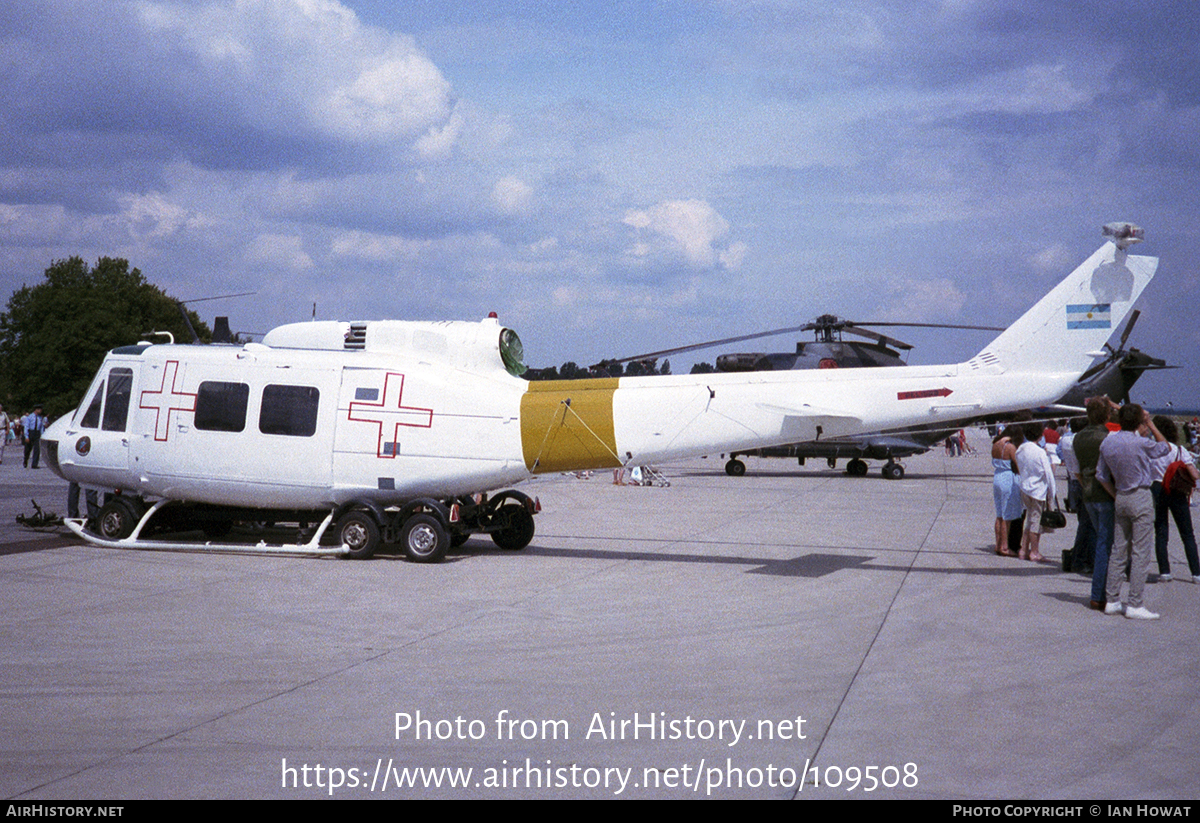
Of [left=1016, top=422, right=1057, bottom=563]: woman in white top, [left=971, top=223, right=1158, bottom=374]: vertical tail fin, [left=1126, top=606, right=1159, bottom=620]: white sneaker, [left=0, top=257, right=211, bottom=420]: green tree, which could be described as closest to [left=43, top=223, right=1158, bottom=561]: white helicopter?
[left=971, top=223, right=1158, bottom=374]: vertical tail fin

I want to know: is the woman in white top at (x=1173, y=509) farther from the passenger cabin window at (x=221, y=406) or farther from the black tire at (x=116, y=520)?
the black tire at (x=116, y=520)

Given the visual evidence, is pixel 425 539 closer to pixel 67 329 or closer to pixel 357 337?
pixel 357 337

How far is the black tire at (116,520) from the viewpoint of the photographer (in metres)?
12.7

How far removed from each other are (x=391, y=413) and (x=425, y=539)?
159 cm

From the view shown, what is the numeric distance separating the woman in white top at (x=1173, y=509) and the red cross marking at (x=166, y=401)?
36.7ft

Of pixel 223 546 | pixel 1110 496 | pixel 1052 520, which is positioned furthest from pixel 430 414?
pixel 1052 520

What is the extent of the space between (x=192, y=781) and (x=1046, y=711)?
464cm

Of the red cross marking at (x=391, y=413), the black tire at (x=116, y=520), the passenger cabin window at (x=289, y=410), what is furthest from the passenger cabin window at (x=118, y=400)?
the red cross marking at (x=391, y=413)

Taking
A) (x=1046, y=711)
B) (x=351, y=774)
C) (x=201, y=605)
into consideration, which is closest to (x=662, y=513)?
(x=201, y=605)

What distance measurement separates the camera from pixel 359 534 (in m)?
11.6

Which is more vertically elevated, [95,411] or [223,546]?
[95,411]

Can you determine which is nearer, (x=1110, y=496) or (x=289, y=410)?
(x=1110, y=496)
